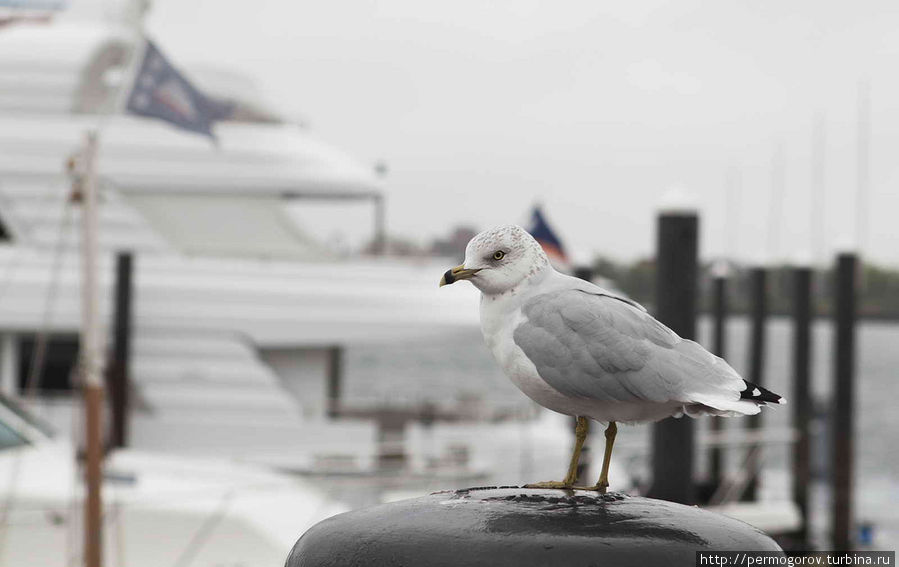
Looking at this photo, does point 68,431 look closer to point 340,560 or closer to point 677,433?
point 677,433

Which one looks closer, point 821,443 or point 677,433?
point 677,433

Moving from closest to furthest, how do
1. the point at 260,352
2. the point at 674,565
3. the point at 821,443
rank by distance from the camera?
1. the point at 674,565
2. the point at 260,352
3. the point at 821,443

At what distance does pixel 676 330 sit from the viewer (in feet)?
25.4

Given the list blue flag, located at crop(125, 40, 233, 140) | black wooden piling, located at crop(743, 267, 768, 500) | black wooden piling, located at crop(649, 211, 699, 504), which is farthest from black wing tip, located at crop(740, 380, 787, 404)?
black wooden piling, located at crop(743, 267, 768, 500)

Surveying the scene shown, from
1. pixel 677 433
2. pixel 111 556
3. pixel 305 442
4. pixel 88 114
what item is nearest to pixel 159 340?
pixel 305 442

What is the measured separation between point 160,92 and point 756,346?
10689 millimetres

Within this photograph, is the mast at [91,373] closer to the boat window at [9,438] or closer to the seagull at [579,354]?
the boat window at [9,438]

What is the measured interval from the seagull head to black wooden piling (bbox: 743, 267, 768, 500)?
51.9ft

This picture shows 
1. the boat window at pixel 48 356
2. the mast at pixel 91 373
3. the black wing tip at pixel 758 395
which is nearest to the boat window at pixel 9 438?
the mast at pixel 91 373

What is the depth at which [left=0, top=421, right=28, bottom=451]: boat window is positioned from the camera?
10.9 meters

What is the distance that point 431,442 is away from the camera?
55.6 ft

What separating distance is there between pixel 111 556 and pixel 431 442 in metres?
6.53

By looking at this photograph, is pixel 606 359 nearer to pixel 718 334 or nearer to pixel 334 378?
pixel 334 378

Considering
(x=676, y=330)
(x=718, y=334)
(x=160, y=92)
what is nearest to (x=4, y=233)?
(x=160, y=92)
